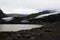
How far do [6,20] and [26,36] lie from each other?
145 ft

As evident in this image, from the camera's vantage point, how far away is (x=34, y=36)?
1336cm

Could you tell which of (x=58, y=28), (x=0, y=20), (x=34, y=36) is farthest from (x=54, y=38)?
(x=0, y=20)

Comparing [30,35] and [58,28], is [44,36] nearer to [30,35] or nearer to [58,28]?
[30,35]

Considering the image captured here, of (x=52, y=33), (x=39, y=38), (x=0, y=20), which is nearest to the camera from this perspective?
(x=39, y=38)

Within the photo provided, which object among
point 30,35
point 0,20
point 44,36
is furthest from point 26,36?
point 0,20

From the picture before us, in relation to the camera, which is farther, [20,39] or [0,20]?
[0,20]

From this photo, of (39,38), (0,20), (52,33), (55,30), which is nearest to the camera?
(39,38)

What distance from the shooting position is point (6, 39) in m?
14.5

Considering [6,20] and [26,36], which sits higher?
[26,36]

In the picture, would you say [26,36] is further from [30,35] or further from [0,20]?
[0,20]

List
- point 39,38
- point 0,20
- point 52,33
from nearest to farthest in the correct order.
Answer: point 39,38, point 52,33, point 0,20

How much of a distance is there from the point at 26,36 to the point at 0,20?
42952mm

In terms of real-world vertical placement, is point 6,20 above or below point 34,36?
below

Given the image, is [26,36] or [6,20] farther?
[6,20]
